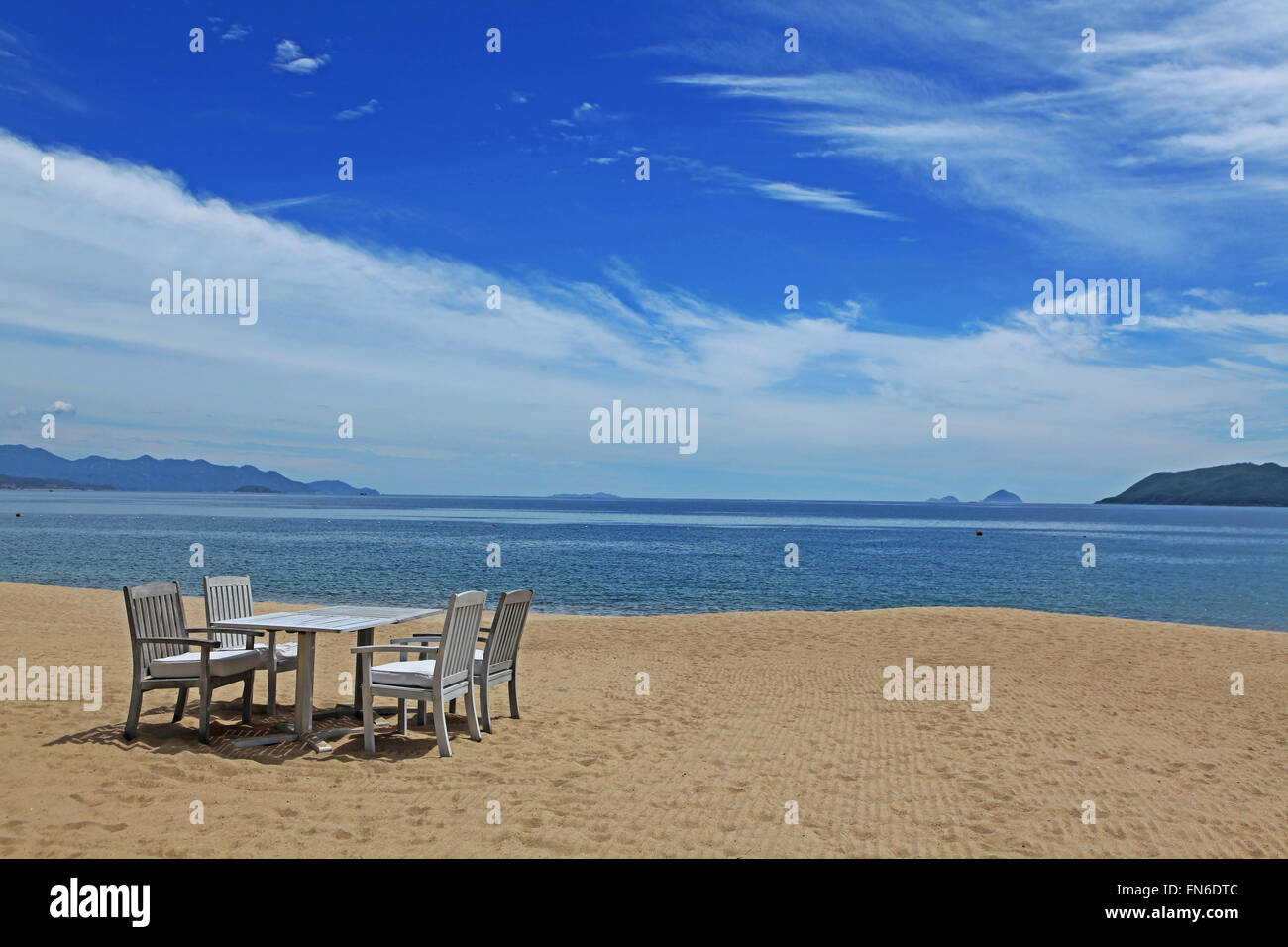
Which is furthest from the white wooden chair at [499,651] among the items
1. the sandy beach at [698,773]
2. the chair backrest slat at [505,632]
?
the sandy beach at [698,773]

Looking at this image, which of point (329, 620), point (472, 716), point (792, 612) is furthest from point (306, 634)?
point (792, 612)

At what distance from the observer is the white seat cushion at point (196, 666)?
259 inches

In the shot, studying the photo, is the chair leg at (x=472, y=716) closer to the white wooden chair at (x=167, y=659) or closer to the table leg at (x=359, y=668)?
the table leg at (x=359, y=668)

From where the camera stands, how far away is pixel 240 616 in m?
8.01

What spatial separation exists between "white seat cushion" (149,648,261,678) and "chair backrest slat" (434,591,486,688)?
1.62 metres

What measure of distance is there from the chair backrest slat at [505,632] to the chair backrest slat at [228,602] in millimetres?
2090

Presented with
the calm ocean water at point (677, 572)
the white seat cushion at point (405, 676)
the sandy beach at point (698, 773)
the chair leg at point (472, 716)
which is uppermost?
the white seat cushion at point (405, 676)

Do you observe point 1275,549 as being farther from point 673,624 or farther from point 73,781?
point 73,781

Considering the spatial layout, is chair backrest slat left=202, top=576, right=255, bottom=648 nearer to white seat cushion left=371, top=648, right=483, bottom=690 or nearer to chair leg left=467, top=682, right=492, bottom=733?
white seat cushion left=371, top=648, right=483, bottom=690

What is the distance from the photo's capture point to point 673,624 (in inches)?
621

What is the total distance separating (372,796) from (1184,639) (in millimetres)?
13903

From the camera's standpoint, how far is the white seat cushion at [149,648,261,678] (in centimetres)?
659

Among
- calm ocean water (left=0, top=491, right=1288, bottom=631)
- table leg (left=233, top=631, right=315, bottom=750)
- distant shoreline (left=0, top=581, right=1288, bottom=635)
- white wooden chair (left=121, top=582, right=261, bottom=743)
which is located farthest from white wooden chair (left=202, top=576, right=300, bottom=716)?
calm ocean water (left=0, top=491, right=1288, bottom=631)

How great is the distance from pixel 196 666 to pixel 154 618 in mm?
612
